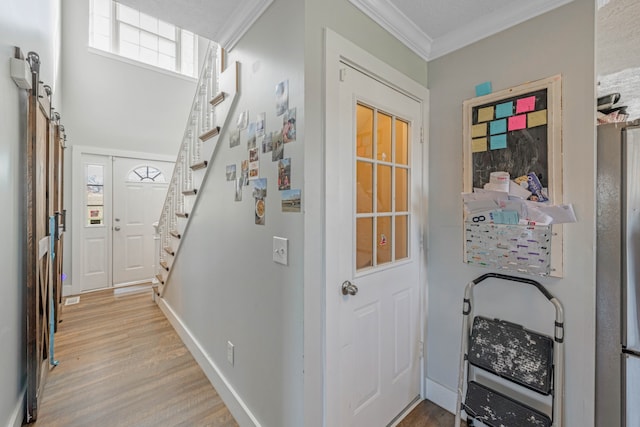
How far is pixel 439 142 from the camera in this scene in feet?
5.74

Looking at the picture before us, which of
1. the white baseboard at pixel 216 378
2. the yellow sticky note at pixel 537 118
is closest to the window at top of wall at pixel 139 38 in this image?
the white baseboard at pixel 216 378

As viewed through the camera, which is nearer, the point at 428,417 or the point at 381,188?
the point at 381,188

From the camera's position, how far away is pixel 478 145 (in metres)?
1.55

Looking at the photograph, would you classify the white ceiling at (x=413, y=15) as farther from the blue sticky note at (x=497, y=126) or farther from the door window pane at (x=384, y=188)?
the door window pane at (x=384, y=188)

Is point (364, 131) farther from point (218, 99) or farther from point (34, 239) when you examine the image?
point (34, 239)

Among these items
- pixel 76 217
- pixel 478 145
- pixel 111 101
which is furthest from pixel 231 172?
pixel 76 217

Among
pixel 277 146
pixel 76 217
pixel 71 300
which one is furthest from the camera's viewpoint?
pixel 76 217

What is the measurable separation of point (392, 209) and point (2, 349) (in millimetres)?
2093

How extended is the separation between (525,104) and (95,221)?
16.8ft

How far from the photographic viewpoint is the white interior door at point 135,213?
4.20 meters

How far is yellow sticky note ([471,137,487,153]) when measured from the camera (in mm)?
1525

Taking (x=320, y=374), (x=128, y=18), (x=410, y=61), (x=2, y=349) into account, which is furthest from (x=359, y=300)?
(x=128, y=18)

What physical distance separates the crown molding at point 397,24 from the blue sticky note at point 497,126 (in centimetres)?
64

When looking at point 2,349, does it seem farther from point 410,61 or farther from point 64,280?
point 64,280
